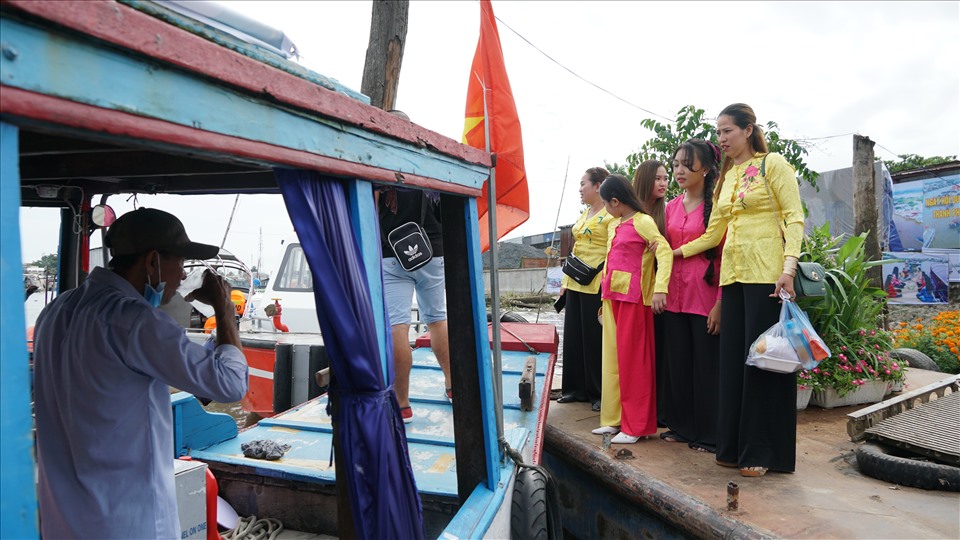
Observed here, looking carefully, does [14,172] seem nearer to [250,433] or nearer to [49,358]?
[49,358]

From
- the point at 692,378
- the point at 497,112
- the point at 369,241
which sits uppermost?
the point at 497,112

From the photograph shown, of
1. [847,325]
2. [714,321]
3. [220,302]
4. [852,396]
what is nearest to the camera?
[220,302]

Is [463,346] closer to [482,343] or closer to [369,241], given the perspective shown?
[482,343]

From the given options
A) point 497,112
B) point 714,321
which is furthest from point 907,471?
point 497,112

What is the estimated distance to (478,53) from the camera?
8.01 ft

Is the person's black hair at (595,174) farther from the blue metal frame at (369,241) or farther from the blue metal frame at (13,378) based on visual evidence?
the blue metal frame at (13,378)

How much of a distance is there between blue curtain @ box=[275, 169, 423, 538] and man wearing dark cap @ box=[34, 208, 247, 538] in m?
0.38

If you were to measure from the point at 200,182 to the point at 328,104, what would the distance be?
1205mm

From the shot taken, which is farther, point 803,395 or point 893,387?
point 893,387

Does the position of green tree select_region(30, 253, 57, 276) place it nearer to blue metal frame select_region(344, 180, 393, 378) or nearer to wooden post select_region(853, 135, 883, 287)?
blue metal frame select_region(344, 180, 393, 378)

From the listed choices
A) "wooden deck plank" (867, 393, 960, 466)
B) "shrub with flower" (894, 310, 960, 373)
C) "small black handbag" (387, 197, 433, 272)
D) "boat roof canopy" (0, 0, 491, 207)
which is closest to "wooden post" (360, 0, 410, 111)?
"small black handbag" (387, 197, 433, 272)

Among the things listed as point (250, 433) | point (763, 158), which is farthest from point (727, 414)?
point (250, 433)

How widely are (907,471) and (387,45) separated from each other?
5.10m

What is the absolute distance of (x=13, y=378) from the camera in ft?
2.57
